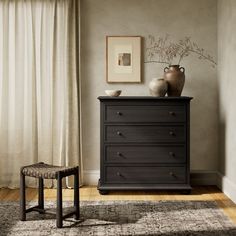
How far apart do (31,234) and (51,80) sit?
7.52ft

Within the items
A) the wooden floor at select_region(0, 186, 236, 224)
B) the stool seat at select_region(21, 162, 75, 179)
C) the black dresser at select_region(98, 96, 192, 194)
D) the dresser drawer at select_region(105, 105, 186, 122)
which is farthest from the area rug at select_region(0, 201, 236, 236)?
the dresser drawer at select_region(105, 105, 186, 122)

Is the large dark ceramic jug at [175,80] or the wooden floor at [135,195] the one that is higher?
the large dark ceramic jug at [175,80]

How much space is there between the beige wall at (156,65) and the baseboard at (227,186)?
26cm

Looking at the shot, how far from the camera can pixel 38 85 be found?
17.6 feet

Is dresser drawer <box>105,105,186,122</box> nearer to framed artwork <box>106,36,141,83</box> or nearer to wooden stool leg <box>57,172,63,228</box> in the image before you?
framed artwork <box>106,36,141,83</box>

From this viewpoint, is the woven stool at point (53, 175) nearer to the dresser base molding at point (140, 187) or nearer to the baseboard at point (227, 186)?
the dresser base molding at point (140, 187)

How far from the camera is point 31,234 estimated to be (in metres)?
3.44

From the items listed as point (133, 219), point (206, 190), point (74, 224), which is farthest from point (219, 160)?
point (74, 224)

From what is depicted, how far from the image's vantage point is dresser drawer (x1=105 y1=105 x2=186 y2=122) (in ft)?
16.3

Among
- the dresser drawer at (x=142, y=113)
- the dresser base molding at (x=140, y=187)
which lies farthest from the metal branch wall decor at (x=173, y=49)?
the dresser base molding at (x=140, y=187)

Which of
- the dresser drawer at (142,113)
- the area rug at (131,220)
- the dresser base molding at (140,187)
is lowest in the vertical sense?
the area rug at (131,220)

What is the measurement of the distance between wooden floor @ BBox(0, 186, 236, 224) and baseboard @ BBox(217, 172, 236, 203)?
41 mm

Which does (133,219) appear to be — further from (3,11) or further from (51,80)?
(3,11)

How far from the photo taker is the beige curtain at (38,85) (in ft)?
17.5
